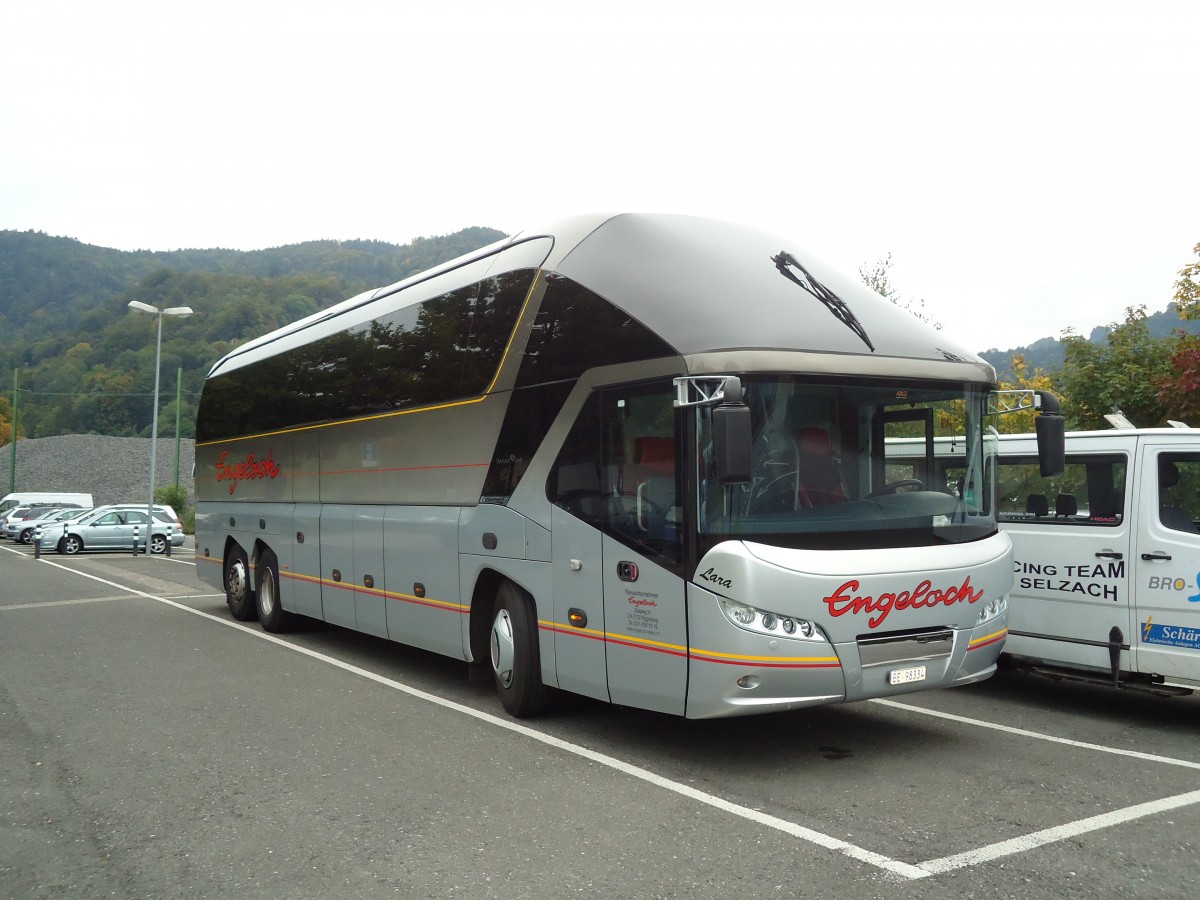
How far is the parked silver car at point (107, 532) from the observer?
36.2 meters

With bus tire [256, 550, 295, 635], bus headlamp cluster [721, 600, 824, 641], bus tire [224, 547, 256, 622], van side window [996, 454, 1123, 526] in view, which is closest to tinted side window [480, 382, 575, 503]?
bus headlamp cluster [721, 600, 824, 641]

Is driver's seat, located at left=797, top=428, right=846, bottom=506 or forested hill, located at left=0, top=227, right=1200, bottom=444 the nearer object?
driver's seat, located at left=797, top=428, right=846, bottom=506

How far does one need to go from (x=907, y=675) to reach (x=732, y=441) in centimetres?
199

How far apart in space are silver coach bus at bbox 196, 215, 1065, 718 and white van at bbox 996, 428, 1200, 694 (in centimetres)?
129

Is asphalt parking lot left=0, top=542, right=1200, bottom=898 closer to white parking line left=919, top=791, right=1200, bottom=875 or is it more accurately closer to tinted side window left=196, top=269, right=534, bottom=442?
white parking line left=919, top=791, right=1200, bottom=875

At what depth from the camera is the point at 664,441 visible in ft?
22.5

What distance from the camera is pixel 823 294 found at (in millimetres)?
7395

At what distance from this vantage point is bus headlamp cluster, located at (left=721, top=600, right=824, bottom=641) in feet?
20.9

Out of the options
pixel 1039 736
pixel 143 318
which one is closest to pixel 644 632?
pixel 1039 736

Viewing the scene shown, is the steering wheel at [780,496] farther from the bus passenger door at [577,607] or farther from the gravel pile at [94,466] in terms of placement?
the gravel pile at [94,466]

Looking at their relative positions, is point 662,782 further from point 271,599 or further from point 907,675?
point 271,599

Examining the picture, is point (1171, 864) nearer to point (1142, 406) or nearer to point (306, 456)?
point (306, 456)

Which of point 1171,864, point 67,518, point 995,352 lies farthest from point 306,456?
point 995,352

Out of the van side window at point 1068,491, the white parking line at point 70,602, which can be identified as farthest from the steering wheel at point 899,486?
the white parking line at point 70,602
